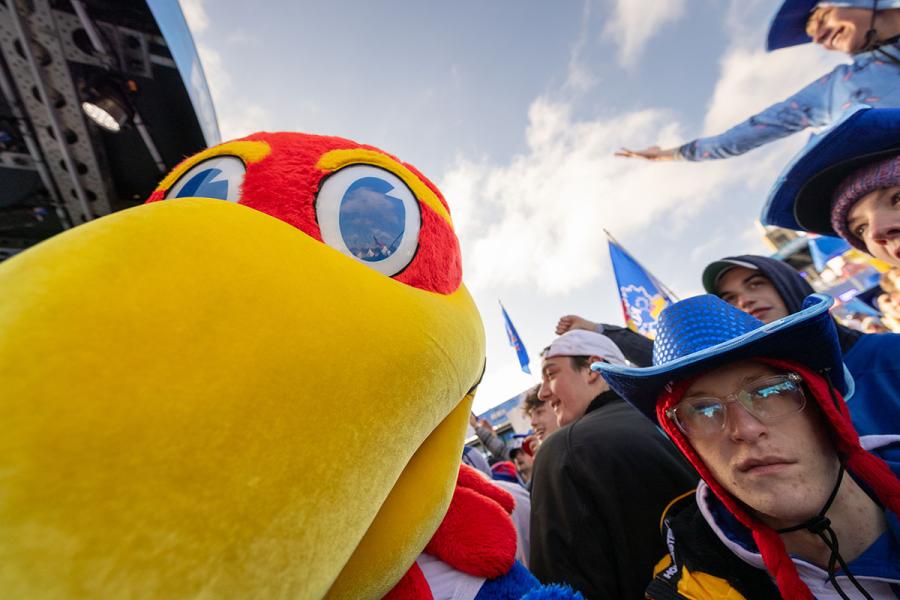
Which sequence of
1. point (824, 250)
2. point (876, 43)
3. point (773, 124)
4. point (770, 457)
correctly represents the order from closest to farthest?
point (770, 457), point (876, 43), point (773, 124), point (824, 250)

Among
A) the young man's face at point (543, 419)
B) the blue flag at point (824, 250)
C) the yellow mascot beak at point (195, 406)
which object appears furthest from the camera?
the blue flag at point (824, 250)

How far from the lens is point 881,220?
5.97 ft

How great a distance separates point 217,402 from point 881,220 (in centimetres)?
265

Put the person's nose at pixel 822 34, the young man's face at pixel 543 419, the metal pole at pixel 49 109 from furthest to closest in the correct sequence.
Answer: the young man's face at pixel 543 419, the person's nose at pixel 822 34, the metal pole at pixel 49 109

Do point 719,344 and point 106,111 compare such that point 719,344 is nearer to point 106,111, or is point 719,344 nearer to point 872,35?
point 872,35

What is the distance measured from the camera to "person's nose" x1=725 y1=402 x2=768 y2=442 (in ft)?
4.48

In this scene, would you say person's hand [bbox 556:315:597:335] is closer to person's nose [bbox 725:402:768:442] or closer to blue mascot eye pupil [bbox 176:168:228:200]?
person's nose [bbox 725:402:768:442]

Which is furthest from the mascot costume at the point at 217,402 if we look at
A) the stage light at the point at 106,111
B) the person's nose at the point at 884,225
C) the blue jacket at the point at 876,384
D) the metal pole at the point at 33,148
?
the metal pole at the point at 33,148

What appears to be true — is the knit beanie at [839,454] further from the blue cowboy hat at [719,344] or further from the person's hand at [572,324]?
the person's hand at [572,324]

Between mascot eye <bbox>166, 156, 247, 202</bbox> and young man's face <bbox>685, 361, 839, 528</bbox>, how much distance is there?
5.48 feet

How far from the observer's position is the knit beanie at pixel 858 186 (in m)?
1.77

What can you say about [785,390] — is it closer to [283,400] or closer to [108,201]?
[283,400]

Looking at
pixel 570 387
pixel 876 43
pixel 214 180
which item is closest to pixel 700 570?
pixel 570 387

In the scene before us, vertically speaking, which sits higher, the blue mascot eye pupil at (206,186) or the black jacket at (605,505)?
the blue mascot eye pupil at (206,186)
